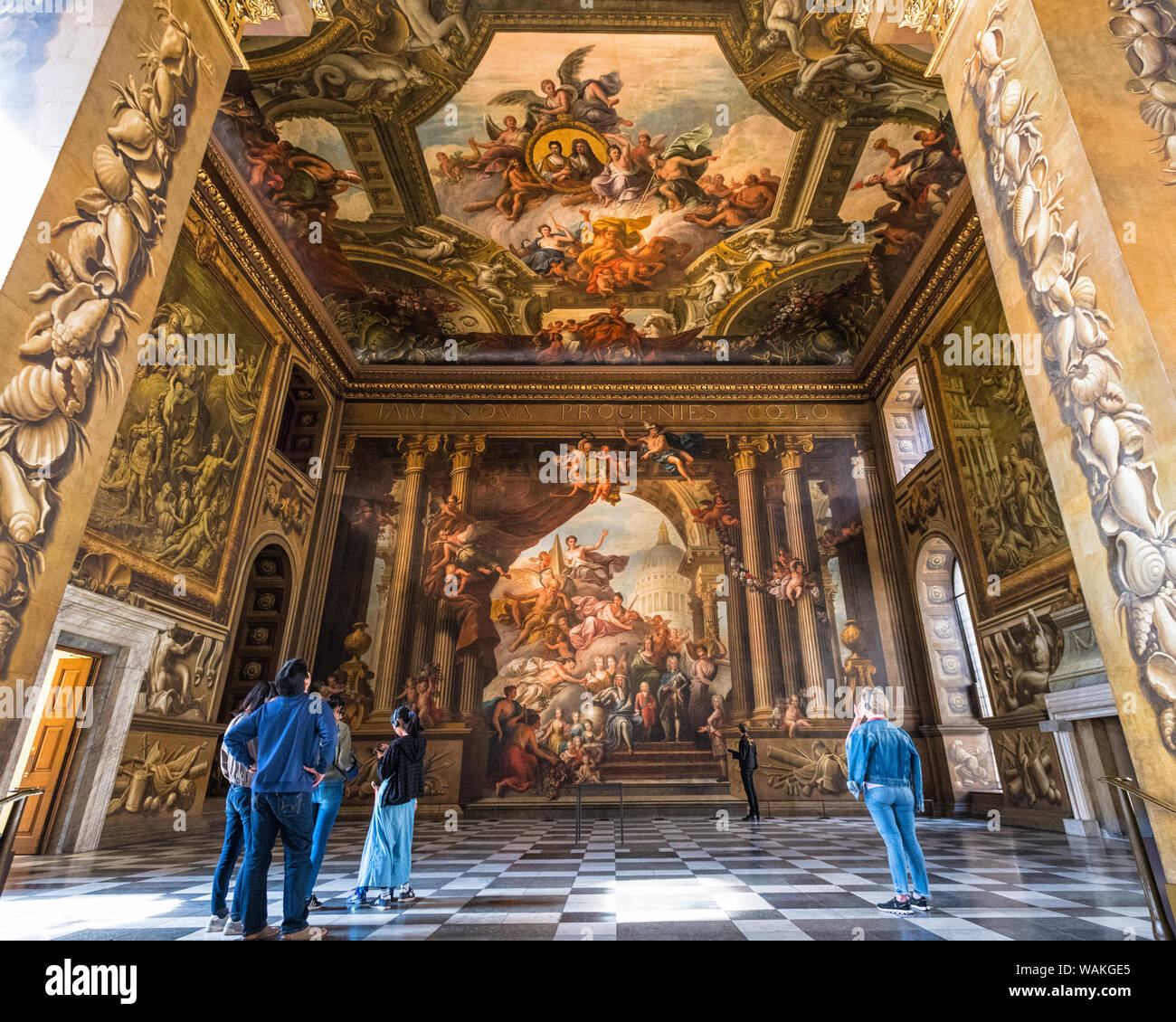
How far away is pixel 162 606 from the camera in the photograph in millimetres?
8750

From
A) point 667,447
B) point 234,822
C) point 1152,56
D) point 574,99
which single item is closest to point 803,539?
point 667,447

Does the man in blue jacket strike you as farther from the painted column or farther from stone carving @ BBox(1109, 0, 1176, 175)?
the painted column

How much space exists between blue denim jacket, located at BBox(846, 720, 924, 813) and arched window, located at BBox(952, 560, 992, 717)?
8.67m

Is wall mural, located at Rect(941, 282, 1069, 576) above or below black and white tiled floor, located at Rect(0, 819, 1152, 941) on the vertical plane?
above

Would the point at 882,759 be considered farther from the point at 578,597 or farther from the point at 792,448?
the point at 792,448

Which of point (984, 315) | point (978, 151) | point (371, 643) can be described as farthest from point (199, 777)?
point (984, 315)

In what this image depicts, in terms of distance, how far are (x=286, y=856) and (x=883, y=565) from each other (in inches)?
488

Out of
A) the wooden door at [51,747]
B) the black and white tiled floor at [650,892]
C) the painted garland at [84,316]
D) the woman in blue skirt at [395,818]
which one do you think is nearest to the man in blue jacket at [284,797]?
the black and white tiled floor at [650,892]

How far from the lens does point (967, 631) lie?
477 inches

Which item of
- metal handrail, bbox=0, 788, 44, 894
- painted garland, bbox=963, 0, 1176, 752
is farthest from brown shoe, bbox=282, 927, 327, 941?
painted garland, bbox=963, 0, 1176, 752

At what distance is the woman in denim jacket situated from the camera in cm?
384

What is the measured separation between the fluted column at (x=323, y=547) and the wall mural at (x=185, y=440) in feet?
8.93
